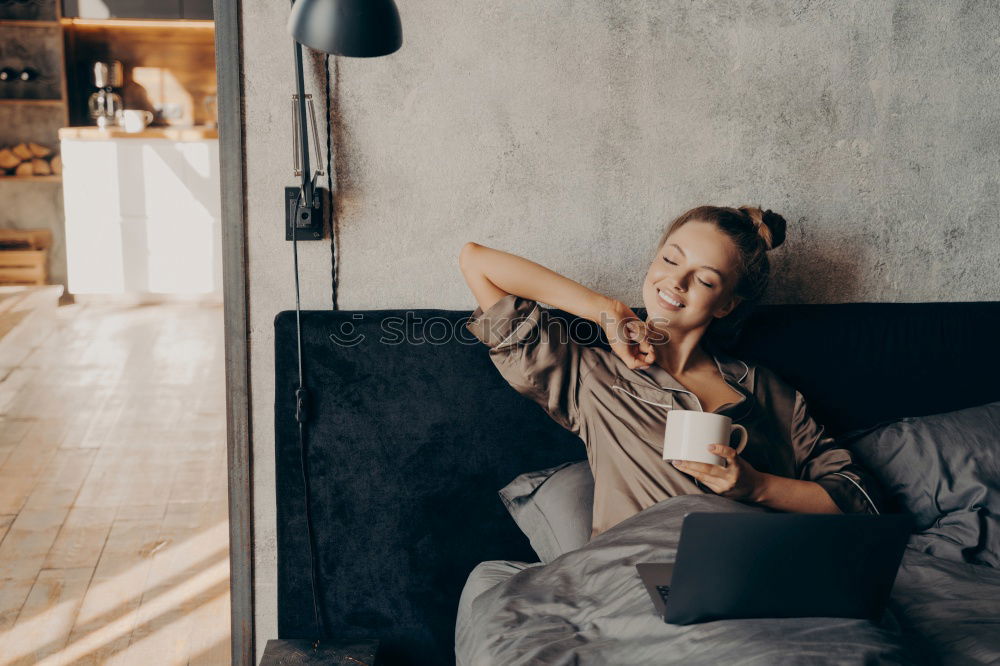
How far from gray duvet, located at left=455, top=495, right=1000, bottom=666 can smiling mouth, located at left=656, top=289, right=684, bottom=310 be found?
1.15 feet

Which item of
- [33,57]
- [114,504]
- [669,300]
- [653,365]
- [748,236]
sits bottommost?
[114,504]

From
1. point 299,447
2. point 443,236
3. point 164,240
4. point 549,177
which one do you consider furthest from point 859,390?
point 164,240

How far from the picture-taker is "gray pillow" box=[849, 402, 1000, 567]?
1.49 m

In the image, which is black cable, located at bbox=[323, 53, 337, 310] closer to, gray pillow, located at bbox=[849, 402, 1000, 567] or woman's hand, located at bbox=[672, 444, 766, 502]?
woman's hand, located at bbox=[672, 444, 766, 502]

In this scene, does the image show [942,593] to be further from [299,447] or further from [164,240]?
[164,240]

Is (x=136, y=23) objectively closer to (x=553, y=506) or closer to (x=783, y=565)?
(x=553, y=506)

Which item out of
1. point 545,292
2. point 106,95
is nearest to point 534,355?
point 545,292

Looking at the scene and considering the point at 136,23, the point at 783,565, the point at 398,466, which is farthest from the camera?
the point at 136,23

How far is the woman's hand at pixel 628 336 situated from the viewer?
1.47 m

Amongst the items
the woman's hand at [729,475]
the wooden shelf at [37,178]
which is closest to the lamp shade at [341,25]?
the woman's hand at [729,475]

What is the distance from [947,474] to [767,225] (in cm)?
60

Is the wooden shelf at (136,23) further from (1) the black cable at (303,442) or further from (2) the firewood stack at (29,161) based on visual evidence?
(1) the black cable at (303,442)

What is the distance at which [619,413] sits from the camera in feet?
4.78

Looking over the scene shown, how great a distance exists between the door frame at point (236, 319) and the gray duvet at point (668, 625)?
0.56m
